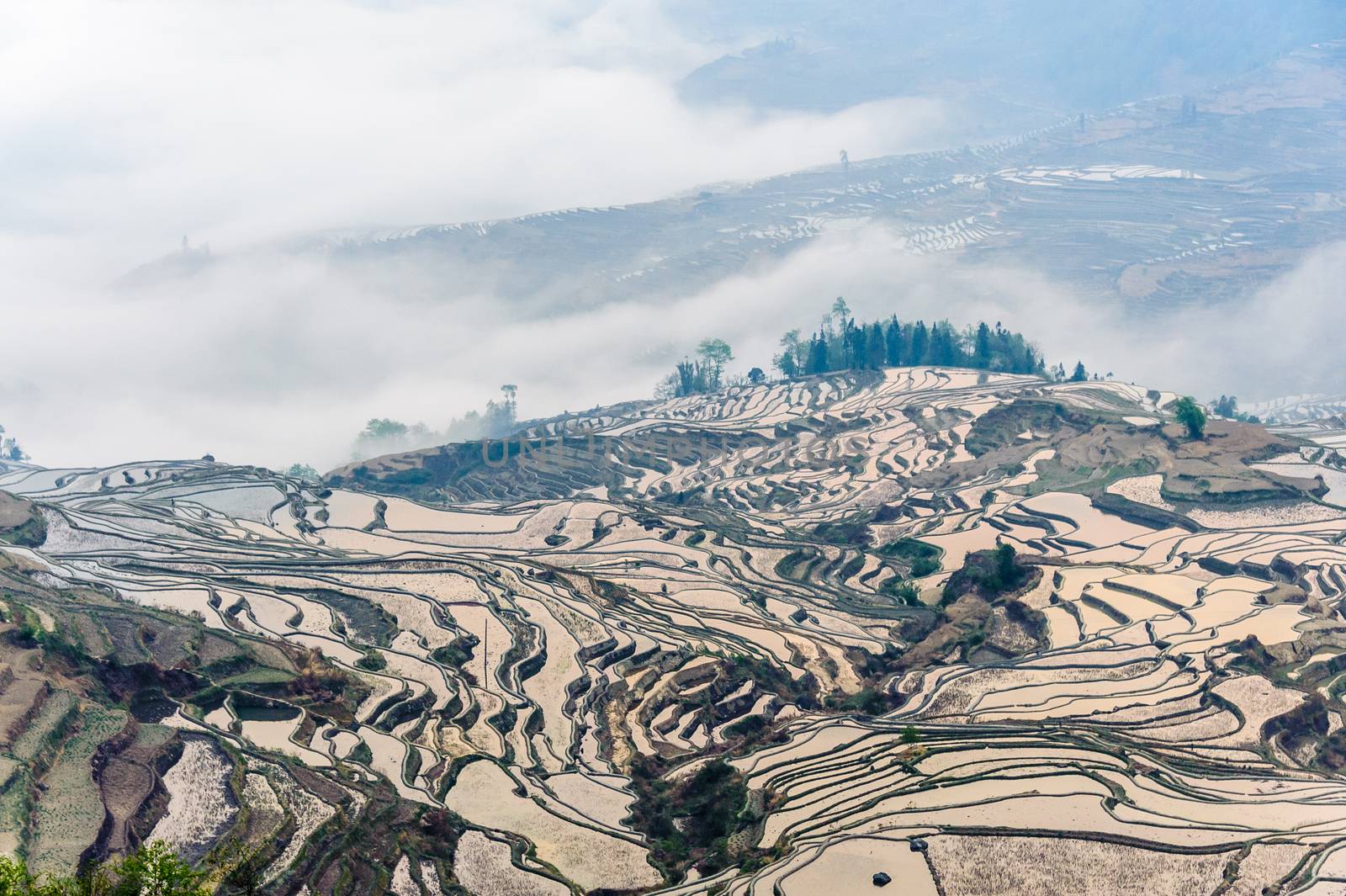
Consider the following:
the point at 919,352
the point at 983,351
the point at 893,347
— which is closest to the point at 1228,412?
the point at 983,351

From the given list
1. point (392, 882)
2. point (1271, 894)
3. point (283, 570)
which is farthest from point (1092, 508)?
point (392, 882)

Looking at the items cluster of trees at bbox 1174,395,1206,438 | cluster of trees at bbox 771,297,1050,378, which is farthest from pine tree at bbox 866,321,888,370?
cluster of trees at bbox 1174,395,1206,438

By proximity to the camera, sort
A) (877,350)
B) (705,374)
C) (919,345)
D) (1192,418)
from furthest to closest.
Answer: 1. (705,374)
2. (919,345)
3. (877,350)
4. (1192,418)

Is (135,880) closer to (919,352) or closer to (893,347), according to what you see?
(893,347)

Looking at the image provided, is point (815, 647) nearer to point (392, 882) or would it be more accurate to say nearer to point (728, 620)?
point (728, 620)

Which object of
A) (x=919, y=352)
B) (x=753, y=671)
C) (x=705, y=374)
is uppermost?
(x=919, y=352)

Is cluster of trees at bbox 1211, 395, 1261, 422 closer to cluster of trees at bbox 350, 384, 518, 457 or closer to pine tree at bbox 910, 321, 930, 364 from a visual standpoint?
pine tree at bbox 910, 321, 930, 364
